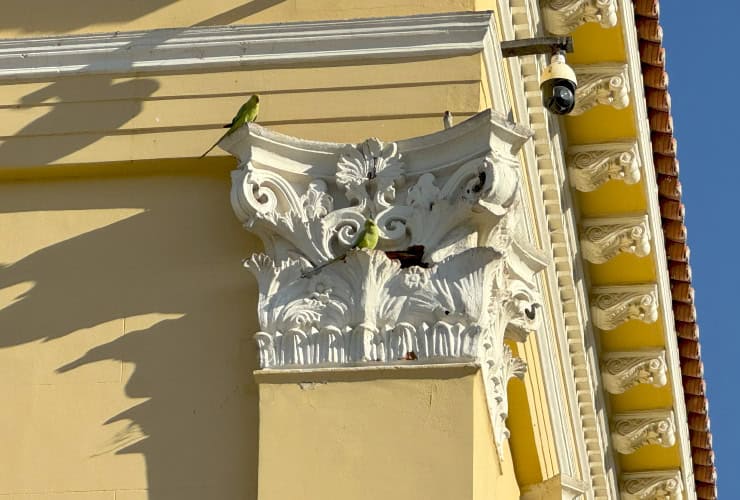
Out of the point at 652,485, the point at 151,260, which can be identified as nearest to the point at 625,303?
the point at 652,485

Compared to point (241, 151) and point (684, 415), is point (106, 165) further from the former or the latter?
point (684, 415)

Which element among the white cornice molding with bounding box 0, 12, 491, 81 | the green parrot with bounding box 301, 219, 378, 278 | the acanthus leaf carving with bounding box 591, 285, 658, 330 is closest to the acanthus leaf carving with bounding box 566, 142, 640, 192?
the acanthus leaf carving with bounding box 591, 285, 658, 330

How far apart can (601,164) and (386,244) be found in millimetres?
4292

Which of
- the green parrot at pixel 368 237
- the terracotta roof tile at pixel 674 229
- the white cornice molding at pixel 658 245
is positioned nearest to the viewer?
the green parrot at pixel 368 237

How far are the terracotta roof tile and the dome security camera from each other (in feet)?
10.1

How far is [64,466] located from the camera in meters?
11.3

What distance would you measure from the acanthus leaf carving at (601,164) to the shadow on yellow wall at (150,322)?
4138 mm

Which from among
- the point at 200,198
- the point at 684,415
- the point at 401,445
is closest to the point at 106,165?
the point at 200,198

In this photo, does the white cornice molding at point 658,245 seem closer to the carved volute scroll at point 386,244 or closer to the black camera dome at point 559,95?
the black camera dome at point 559,95

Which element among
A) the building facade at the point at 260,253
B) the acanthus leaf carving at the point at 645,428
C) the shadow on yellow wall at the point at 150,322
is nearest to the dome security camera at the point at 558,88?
the building facade at the point at 260,253

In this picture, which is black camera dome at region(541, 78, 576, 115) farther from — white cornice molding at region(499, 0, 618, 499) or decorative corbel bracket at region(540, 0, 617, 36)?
decorative corbel bracket at region(540, 0, 617, 36)

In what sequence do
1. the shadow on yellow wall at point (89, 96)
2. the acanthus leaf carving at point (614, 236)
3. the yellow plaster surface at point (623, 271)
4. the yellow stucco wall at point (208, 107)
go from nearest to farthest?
the yellow stucco wall at point (208, 107) < the shadow on yellow wall at point (89, 96) < the acanthus leaf carving at point (614, 236) < the yellow plaster surface at point (623, 271)

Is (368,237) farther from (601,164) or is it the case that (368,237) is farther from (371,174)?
(601,164)

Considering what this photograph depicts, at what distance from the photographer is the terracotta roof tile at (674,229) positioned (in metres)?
15.7
